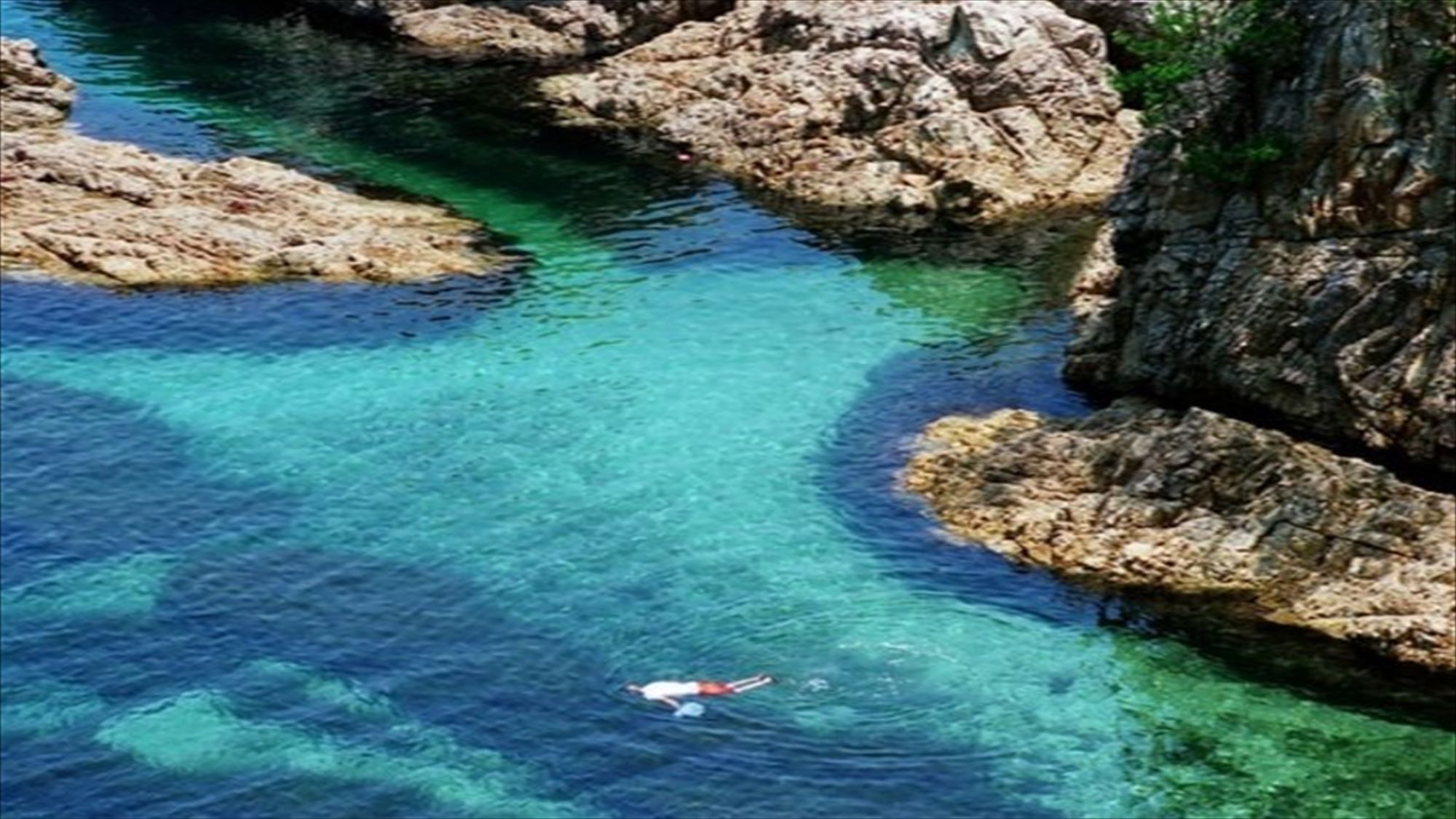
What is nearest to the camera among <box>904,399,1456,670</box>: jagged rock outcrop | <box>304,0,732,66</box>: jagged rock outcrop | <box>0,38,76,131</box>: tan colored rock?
<box>904,399,1456,670</box>: jagged rock outcrop

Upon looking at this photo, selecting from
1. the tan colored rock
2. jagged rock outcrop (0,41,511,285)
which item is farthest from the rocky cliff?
the tan colored rock

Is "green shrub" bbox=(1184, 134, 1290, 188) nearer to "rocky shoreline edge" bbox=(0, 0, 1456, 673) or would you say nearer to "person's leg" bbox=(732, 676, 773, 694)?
"rocky shoreline edge" bbox=(0, 0, 1456, 673)

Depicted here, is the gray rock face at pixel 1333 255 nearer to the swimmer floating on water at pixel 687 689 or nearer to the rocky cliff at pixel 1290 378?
the rocky cliff at pixel 1290 378

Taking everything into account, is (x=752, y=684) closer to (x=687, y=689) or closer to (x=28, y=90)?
(x=687, y=689)

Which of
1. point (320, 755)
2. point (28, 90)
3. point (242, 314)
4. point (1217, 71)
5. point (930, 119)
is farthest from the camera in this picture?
point (28, 90)

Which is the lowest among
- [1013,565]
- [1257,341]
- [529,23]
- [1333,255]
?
[1013,565]

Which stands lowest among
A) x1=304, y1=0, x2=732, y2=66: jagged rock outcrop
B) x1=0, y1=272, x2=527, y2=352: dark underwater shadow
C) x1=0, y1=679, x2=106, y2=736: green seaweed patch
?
x1=0, y1=679, x2=106, y2=736: green seaweed patch

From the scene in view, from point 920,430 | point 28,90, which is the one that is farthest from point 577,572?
point 28,90
